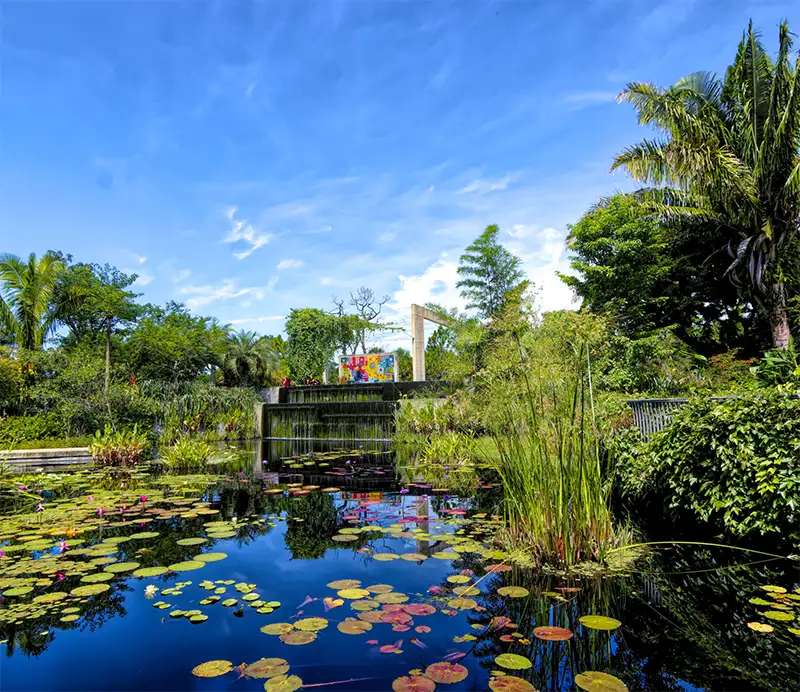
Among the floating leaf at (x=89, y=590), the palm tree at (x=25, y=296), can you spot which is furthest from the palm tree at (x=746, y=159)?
the palm tree at (x=25, y=296)

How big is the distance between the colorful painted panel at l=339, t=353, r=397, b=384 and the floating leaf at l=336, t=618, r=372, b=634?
1522 centimetres

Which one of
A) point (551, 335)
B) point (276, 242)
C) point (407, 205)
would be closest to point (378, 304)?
point (276, 242)

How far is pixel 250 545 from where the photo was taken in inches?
130

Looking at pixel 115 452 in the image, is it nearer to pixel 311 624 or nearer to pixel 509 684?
pixel 311 624

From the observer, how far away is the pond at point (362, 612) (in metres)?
1.68

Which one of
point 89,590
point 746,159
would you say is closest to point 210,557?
point 89,590

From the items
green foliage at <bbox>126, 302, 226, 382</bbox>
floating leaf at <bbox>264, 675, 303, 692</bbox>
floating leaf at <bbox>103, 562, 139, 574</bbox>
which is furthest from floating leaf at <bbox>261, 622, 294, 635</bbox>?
green foliage at <bbox>126, 302, 226, 382</bbox>

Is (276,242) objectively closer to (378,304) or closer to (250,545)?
(378,304)

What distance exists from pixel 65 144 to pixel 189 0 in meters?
2.97

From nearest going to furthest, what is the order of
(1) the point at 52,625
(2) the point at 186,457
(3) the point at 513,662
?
(3) the point at 513,662 → (1) the point at 52,625 → (2) the point at 186,457

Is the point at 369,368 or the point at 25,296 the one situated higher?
the point at 25,296

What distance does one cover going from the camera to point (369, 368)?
1786 centimetres

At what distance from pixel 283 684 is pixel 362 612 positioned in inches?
24.3

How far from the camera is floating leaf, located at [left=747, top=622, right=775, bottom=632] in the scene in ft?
6.42
